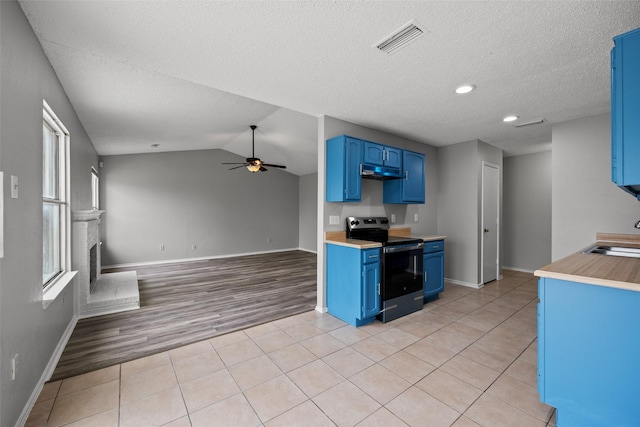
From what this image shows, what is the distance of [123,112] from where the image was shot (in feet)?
12.2

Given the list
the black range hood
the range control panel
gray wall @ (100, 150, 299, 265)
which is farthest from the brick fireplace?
the black range hood

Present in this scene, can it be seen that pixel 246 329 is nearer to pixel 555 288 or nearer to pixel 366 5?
pixel 555 288

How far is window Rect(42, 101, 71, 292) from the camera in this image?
2.57m

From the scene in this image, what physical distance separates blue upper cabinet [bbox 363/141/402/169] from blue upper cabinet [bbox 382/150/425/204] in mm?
153

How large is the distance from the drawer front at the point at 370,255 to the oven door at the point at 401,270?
0.09 m

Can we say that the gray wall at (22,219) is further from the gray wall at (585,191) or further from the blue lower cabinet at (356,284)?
the gray wall at (585,191)

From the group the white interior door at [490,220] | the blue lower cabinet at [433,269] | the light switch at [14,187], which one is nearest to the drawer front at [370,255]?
the blue lower cabinet at [433,269]

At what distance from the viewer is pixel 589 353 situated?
1518 mm

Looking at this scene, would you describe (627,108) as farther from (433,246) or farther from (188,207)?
(188,207)

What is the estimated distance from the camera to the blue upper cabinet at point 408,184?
3.99 meters

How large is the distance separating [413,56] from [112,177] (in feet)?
22.7

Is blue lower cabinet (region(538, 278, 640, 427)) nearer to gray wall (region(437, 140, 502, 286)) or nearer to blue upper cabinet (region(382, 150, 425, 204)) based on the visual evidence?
blue upper cabinet (region(382, 150, 425, 204))

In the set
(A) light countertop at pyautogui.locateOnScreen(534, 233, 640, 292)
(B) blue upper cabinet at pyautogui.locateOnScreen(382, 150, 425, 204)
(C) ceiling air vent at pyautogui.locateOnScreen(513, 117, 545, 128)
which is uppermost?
(C) ceiling air vent at pyautogui.locateOnScreen(513, 117, 545, 128)

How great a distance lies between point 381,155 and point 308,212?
17.3 ft
